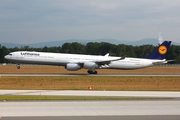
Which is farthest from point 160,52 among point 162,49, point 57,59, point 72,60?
point 57,59

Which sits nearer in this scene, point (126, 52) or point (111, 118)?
point (111, 118)

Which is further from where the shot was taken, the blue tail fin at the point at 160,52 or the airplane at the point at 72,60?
the blue tail fin at the point at 160,52

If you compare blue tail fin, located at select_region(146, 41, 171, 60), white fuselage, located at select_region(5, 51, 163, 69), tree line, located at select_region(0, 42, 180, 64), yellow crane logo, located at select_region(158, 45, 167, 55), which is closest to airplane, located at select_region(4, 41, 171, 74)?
white fuselage, located at select_region(5, 51, 163, 69)

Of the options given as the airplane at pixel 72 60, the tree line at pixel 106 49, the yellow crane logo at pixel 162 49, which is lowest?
the airplane at pixel 72 60

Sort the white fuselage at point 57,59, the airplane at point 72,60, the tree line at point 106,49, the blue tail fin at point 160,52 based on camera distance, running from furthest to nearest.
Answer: the tree line at point 106,49 → the blue tail fin at point 160,52 → the white fuselage at point 57,59 → the airplane at point 72,60

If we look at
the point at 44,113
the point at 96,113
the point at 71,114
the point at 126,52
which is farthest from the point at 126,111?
the point at 126,52

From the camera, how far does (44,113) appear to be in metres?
14.8

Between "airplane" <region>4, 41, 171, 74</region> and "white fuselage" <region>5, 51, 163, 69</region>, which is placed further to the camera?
"white fuselage" <region>5, 51, 163, 69</region>

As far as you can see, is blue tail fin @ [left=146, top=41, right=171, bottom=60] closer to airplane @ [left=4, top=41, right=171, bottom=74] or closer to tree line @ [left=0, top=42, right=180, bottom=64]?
airplane @ [left=4, top=41, right=171, bottom=74]

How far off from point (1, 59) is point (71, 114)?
12306 centimetres

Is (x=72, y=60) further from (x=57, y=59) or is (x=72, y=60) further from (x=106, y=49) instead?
(x=106, y=49)

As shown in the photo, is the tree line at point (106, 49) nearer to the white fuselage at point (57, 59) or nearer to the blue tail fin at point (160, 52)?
the blue tail fin at point (160, 52)

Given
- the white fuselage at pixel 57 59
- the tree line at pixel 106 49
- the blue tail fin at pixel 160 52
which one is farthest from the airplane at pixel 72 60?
the tree line at pixel 106 49

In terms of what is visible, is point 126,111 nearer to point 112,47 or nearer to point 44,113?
point 44,113
